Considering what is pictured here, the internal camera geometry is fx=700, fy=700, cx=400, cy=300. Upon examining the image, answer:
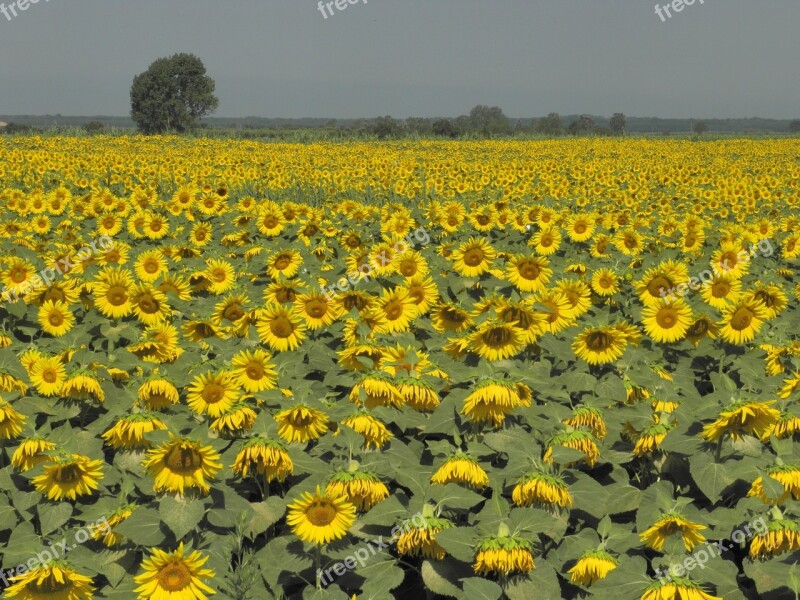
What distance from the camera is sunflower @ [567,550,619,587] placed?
2.71 meters

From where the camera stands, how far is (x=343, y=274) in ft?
20.5

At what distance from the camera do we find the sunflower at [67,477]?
2.95 m

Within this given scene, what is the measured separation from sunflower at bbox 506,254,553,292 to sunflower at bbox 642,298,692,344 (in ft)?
2.75

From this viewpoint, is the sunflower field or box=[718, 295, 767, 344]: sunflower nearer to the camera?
the sunflower field

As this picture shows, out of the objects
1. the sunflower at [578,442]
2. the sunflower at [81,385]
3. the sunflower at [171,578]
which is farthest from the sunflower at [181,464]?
the sunflower at [578,442]

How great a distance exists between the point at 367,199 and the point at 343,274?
9.49 m

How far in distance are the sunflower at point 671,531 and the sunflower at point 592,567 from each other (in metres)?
0.18

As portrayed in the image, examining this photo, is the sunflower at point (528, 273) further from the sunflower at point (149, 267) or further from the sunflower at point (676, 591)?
the sunflower at point (149, 267)

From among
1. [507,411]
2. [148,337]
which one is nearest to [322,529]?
[507,411]

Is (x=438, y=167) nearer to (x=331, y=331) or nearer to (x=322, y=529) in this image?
(x=331, y=331)

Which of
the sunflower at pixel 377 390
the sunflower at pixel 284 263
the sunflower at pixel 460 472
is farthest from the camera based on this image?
the sunflower at pixel 284 263

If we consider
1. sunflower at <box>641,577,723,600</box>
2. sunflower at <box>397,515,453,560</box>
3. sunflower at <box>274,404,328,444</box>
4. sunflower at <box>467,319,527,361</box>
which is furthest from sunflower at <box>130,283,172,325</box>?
sunflower at <box>641,577,723,600</box>

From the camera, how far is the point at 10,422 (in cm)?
320

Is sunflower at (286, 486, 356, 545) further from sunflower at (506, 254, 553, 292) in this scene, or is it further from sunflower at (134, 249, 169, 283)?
sunflower at (134, 249, 169, 283)
